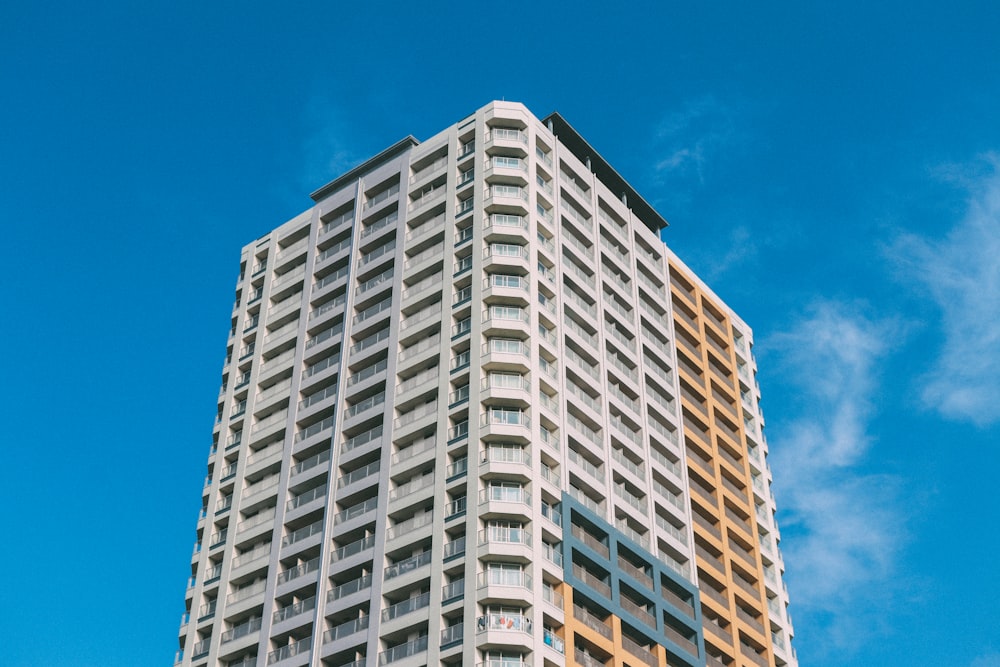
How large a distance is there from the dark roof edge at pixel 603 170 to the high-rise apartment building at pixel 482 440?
0.86 ft

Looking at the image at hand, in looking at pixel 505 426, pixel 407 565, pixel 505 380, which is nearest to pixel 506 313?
pixel 505 380

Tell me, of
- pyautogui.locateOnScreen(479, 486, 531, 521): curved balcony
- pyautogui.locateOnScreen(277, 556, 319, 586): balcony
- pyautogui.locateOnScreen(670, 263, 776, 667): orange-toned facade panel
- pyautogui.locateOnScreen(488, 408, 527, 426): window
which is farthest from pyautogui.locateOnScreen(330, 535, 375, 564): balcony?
pyautogui.locateOnScreen(670, 263, 776, 667): orange-toned facade panel

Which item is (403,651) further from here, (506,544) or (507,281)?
(507,281)

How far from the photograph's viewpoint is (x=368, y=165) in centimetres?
11175

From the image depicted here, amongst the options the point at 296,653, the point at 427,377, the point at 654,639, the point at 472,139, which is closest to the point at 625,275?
the point at 472,139

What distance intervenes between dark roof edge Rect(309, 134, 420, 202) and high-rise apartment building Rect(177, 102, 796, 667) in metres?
0.27

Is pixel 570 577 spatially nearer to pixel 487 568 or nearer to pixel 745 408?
pixel 487 568

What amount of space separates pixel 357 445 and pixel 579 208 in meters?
26.8

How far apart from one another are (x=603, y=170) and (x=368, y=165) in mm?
19081

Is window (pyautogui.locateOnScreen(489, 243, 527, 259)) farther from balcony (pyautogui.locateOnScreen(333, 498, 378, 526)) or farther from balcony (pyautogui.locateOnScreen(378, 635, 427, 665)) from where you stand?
balcony (pyautogui.locateOnScreen(378, 635, 427, 665))

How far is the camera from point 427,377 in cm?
9081

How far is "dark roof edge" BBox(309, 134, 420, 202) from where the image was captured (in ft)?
356

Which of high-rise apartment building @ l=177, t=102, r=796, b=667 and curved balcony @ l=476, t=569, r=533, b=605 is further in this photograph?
high-rise apartment building @ l=177, t=102, r=796, b=667

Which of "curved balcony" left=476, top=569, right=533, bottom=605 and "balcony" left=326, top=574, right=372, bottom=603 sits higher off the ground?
"balcony" left=326, top=574, right=372, bottom=603
